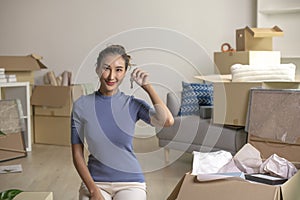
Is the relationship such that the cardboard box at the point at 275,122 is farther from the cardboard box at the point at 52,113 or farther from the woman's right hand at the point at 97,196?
the cardboard box at the point at 52,113

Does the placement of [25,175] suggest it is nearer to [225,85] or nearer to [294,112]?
[225,85]

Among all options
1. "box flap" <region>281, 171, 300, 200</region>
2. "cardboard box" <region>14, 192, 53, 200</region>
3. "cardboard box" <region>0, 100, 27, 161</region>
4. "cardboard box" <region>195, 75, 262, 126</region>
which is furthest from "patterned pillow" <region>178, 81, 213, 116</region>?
"box flap" <region>281, 171, 300, 200</region>

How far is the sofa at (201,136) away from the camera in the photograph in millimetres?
3092

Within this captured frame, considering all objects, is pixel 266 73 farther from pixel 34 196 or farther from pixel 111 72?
pixel 34 196

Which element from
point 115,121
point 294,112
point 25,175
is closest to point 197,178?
point 115,121

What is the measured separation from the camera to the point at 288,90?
99.6 inches

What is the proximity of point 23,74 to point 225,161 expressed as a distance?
3.45 m

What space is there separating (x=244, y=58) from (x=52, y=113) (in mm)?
2090

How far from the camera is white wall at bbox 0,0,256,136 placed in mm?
4320

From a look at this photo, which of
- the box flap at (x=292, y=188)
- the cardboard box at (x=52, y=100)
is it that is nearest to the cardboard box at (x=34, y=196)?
the box flap at (x=292, y=188)

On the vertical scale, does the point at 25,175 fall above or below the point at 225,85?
below

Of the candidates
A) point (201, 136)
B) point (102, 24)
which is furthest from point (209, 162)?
point (102, 24)

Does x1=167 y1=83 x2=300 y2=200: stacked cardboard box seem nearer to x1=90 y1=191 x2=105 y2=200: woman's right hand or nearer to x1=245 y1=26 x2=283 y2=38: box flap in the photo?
x1=90 y1=191 x2=105 y2=200: woman's right hand

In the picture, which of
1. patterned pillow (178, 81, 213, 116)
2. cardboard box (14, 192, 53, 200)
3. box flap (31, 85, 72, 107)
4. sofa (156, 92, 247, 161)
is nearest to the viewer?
cardboard box (14, 192, 53, 200)
